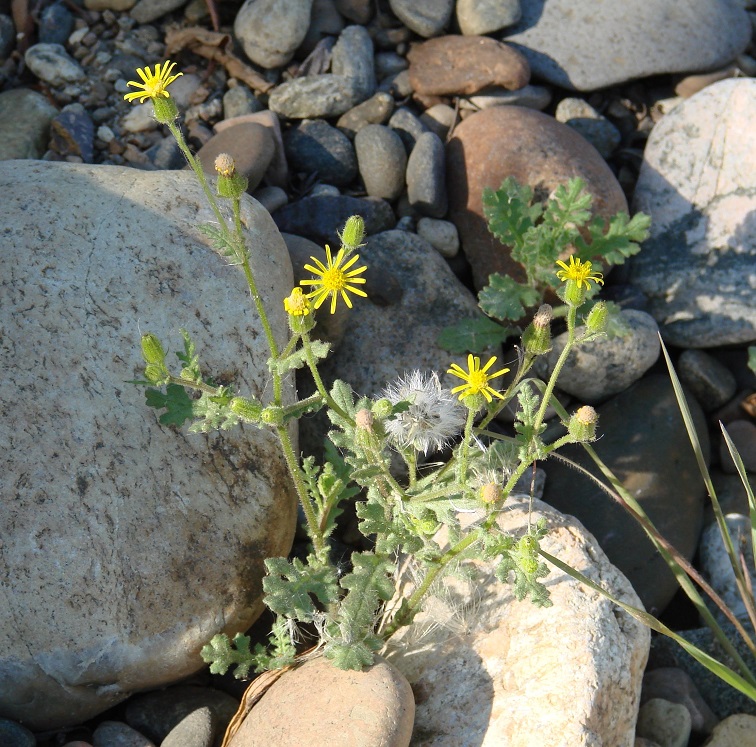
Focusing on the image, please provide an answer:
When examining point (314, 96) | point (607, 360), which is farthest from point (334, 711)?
point (314, 96)

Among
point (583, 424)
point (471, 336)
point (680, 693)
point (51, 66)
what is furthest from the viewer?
point (51, 66)

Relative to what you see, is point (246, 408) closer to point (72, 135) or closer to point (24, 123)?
point (72, 135)


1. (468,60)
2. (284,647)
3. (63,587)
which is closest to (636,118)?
(468,60)

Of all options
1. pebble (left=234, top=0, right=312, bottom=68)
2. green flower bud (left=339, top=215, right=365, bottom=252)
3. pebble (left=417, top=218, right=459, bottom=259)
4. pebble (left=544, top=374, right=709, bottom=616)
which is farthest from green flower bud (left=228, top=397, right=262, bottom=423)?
pebble (left=234, top=0, right=312, bottom=68)

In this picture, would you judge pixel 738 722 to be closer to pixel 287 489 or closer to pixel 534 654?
pixel 534 654

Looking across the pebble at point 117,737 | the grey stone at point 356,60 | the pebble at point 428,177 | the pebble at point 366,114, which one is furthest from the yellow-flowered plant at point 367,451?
the grey stone at point 356,60

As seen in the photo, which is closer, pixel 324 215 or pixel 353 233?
pixel 353 233

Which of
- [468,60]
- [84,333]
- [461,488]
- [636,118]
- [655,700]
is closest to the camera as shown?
[461,488]
